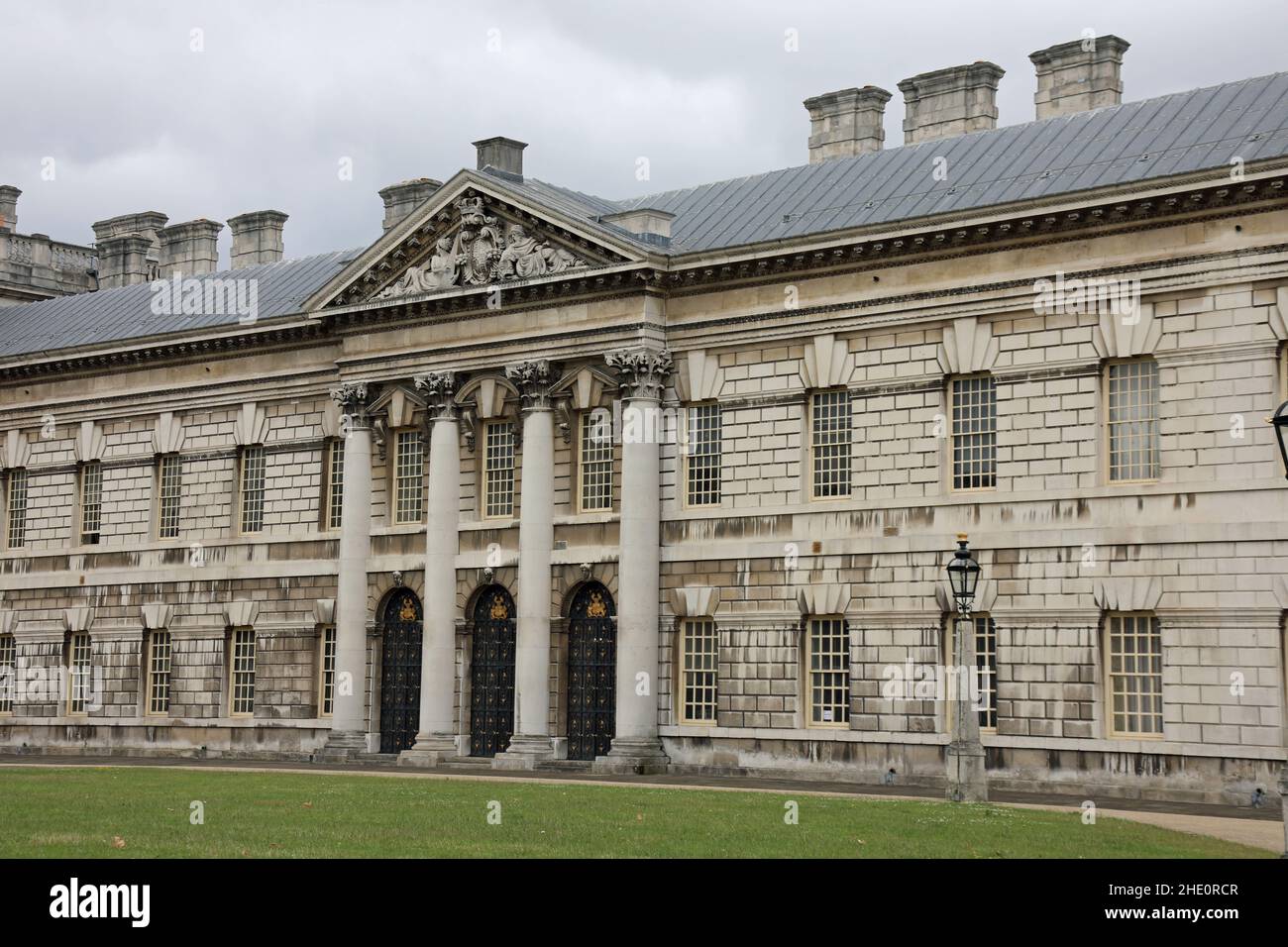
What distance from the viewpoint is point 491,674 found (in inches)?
1807

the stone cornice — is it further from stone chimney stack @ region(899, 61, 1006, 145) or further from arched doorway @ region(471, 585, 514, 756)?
arched doorway @ region(471, 585, 514, 756)

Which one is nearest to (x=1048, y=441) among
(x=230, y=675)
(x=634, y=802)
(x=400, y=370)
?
(x=634, y=802)

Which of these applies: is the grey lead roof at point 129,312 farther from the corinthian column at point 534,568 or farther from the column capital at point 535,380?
the corinthian column at point 534,568

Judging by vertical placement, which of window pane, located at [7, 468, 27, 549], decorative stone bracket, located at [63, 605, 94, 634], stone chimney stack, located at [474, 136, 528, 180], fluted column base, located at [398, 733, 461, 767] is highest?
stone chimney stack, located at [474, 136, 528, 180]

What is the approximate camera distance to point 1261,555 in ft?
115

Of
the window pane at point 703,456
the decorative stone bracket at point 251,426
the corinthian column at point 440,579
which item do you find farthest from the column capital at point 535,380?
the decorative stone bracket at point 251,426

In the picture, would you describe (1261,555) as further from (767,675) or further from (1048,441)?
(767,675)

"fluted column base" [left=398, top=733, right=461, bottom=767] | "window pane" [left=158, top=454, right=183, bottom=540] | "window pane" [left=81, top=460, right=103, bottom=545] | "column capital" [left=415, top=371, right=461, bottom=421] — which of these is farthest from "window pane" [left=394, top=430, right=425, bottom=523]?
"window pane" [left=81, top=460, right=103, bottom=545]

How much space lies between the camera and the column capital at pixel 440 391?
46.3 m

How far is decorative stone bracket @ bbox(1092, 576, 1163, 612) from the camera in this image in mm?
36062

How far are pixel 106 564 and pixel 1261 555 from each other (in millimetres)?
33427

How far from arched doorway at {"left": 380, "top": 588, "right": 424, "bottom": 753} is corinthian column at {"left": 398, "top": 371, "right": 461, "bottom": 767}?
2.71 ft

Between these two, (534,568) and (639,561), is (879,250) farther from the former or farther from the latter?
(534,568)

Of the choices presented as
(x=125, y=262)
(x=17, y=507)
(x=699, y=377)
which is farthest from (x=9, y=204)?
(x=699, y=377)
